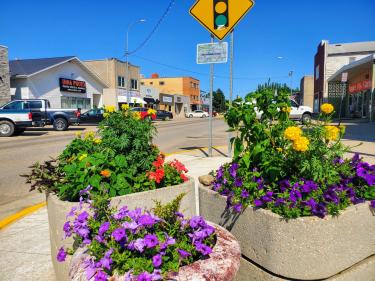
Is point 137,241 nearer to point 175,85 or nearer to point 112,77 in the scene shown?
point 112,77

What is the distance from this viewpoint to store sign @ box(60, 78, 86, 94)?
1380 inches

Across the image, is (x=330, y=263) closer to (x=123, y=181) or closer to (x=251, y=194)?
(x=251, y=194)

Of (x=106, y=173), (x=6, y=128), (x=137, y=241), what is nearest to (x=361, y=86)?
(x=6, y=128)

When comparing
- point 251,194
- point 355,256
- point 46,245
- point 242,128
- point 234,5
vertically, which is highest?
point 234,5

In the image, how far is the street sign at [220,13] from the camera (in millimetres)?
5440

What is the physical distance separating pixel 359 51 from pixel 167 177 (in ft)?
126

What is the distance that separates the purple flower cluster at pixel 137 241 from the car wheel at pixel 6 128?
788 inches

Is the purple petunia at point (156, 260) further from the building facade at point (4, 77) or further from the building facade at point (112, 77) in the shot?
the building facade at point (112, 77)

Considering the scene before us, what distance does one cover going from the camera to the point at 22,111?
19.7m

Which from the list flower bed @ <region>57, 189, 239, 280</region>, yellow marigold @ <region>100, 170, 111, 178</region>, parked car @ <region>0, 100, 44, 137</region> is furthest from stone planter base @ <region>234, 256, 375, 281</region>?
parked car @ <region>0, 100, 44, 137</region>

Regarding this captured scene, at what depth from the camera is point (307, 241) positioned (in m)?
2.11

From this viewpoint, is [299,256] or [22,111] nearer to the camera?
[299,256]

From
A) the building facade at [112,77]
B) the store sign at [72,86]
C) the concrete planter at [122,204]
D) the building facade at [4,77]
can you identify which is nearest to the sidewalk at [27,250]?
the concrete planter at [122,204]

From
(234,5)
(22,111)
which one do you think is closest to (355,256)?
(234,5)
